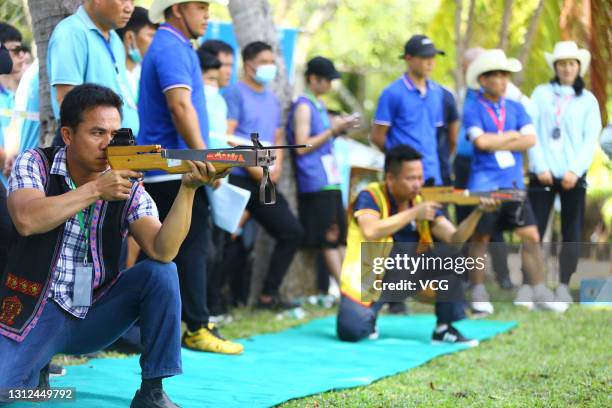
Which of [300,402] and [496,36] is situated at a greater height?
[496,36]

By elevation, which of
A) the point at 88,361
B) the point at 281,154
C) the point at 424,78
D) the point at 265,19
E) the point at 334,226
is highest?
the point at 265,19

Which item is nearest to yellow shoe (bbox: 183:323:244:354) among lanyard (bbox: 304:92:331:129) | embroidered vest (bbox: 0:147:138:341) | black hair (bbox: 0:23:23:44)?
embroidered vest (bbox: 0:147:138:341)

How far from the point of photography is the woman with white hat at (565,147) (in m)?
7.99

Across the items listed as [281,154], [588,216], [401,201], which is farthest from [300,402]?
[588,216]

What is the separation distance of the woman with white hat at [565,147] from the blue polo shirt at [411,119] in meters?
0.91

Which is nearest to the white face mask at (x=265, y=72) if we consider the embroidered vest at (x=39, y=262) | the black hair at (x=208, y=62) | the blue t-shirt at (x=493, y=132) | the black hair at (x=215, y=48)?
the black hair at (x=215, y=48)

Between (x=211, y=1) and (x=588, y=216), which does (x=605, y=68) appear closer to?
(x=211, y=1)

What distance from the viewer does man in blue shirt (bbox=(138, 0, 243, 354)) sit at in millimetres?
5574

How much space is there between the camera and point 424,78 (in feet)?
27.0

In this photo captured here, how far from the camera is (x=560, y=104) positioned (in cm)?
819

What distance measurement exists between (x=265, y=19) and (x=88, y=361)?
4.19 m

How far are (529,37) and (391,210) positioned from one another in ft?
16.7

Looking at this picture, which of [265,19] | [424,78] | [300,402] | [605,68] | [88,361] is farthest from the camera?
[265,19]

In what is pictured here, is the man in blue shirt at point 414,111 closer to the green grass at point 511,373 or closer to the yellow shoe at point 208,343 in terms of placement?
the green grass at point 511,373
